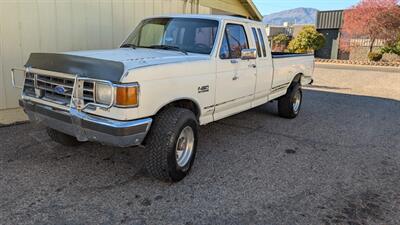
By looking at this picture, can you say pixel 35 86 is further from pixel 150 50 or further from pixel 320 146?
pixel 320 146

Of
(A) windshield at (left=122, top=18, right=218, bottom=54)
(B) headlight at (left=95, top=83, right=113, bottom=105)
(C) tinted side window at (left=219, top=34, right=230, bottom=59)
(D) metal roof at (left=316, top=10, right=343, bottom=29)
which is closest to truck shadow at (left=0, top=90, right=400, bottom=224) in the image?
(B) headlight at (left=95, top=83, right=113, bottom=105)

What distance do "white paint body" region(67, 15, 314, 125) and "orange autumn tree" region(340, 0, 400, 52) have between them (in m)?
23.8

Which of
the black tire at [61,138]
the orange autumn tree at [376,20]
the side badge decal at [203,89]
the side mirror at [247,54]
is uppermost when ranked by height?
the orange autumn tree at [376,20]

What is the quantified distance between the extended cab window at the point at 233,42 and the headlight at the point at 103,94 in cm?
192

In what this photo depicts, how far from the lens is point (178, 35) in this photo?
17.4 ft

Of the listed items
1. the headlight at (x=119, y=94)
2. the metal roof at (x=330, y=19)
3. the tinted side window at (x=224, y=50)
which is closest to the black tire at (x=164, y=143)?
the headlight at (x=119, y=94)

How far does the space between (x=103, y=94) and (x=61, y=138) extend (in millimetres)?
1808

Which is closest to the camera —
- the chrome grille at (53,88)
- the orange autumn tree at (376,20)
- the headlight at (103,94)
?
the headlight at (103,94)

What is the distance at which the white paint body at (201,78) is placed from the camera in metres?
3.65

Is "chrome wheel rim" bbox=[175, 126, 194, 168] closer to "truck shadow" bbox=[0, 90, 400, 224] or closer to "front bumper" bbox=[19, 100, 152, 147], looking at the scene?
"truck shadow" bbox=[0, 90, 400, 224]

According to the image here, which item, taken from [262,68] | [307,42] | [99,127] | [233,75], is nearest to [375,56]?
[307,42]

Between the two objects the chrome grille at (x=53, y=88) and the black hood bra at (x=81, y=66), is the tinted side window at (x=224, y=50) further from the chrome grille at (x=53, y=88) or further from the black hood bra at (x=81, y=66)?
the chrome grille at (x=53, y=88)

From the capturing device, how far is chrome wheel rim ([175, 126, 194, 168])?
425 centimetres

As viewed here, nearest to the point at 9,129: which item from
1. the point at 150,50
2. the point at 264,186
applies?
the point at 150,50
